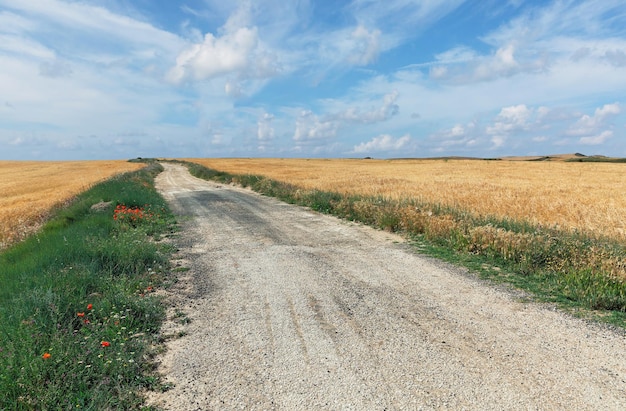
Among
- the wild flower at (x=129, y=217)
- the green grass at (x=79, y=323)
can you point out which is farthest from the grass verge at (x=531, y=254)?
the wild flower at (x=129, y=217)

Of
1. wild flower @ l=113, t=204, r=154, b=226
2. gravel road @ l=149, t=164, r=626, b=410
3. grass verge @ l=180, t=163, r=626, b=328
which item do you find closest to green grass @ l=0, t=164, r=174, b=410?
gravel road @ l=149, t=164, r=626, b=410

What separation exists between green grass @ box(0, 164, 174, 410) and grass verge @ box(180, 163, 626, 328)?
5.78 meters

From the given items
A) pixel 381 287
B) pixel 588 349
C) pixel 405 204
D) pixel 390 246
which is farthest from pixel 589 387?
pixel 405 204

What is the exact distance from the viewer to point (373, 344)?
4.62 metres

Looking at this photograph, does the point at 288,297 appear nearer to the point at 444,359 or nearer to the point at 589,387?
the point at 444,359

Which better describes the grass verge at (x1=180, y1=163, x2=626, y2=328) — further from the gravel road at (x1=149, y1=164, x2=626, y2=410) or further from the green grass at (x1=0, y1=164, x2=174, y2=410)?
the green grass at (x1=0, y1=164, x2=174, y2=410)

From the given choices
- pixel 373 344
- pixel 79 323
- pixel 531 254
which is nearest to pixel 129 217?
pixel 79 323

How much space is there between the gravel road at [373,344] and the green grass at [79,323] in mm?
370

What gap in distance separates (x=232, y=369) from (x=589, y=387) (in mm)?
3484

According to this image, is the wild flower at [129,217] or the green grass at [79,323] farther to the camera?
the wild flower at [129,217]

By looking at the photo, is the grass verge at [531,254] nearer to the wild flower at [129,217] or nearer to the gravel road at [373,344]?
the gravel road at [373,344]

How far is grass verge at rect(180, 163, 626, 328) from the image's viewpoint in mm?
5867

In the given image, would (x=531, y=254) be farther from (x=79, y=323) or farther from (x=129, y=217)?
(x=129, y=217)

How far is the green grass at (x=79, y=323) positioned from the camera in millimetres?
3596
